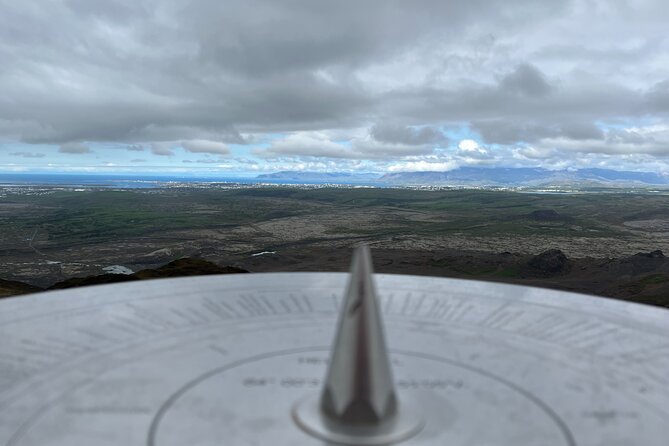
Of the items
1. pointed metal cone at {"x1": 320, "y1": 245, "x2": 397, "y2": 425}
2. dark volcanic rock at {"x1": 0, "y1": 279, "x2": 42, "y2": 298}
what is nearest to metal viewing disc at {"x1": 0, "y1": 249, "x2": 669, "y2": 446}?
pointed metal cone at {"x1": 320, "y1": 245, "x2": 397, "y2": 425}

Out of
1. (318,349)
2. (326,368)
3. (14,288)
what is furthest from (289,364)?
(14,288)

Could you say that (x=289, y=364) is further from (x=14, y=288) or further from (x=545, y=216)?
(x=545, y=216)

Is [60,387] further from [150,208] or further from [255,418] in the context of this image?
[150,208]

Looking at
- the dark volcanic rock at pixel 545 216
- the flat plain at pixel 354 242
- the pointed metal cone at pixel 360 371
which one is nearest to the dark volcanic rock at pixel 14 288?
the flat plain at pixel 354 242

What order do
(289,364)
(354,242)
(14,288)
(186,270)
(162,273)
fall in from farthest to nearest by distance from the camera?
(354,242)
(186,270)
(14,288)
(162,273)
(289,364)

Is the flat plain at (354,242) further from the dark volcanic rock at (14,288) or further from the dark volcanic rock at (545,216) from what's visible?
the dark volcanic rock at (14,288)

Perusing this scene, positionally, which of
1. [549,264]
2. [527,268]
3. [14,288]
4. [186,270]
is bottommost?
[527,268]
